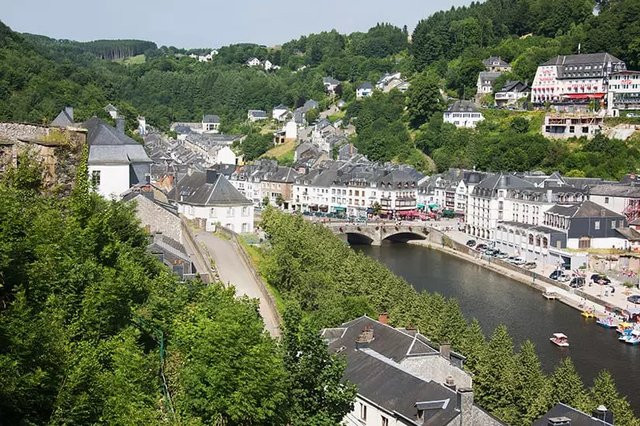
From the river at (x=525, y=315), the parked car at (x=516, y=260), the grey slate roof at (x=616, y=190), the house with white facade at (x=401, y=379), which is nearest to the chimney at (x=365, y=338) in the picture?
the house with white facade at (x=401, y=379)

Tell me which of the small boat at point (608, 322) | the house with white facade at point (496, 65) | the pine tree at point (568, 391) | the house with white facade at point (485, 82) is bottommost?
the small boat at point (608, 322)

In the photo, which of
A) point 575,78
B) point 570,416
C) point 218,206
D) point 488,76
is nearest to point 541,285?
point 218,206

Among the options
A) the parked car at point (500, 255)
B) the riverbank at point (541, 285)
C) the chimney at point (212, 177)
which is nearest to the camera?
the chimney at point (212, 177)

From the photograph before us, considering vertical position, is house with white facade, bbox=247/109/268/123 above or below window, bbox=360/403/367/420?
above

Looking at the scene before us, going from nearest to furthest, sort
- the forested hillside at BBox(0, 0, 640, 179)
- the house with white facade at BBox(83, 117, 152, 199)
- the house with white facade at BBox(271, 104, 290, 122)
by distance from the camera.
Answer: the house with white facade at BBox(83, 117, 152, 199) → the forested hillside at BBox(0, 0, 640, 179) → the house with white facade at BBox(271, 104, 290, 122)

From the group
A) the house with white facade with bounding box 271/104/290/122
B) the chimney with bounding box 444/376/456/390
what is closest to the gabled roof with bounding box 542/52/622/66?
the house with white facade with bounding box 271/104/290/122

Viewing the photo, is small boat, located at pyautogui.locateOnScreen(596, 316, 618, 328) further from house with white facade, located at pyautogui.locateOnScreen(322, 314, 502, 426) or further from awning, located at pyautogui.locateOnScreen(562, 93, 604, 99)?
awning, located at pyautogui.locateOnScreen(562, 93, 604, 99)

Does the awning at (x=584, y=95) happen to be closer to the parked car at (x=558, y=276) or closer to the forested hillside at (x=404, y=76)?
the forested hillside at (x=404, y=76)
